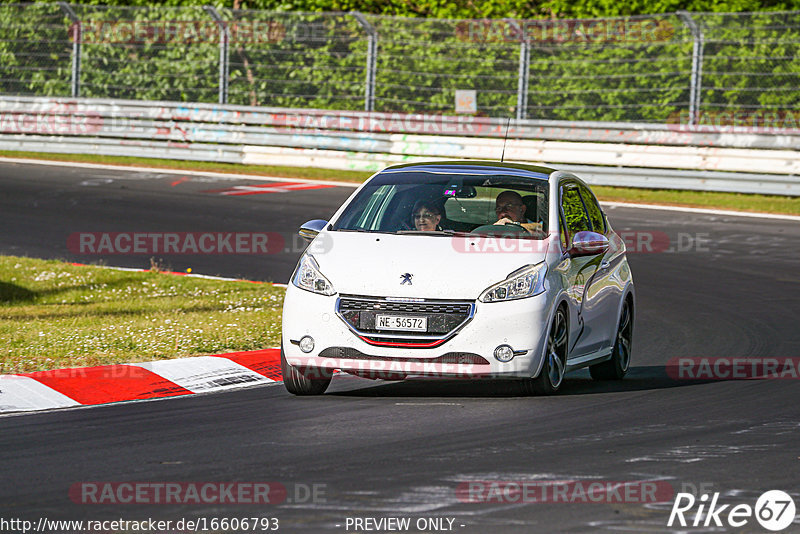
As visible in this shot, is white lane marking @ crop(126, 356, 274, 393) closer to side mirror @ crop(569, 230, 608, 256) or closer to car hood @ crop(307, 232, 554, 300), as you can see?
car hood @ crop(307, 232, 554, 300)

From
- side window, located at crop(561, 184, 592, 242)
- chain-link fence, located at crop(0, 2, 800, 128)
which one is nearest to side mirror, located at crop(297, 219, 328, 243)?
side window, located at crop(561, 184, 592, 242)

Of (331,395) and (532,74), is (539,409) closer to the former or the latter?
(331,395)

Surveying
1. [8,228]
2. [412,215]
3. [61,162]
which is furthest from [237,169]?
[412,215]

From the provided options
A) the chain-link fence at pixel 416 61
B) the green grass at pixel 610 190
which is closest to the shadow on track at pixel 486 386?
the green grass at pixel 610 190

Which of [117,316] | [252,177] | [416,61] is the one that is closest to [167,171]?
[252,177]

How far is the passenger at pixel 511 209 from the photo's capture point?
9.87 m

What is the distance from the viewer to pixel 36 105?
28.6 m

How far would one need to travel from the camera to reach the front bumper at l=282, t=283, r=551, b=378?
8625 millimetres

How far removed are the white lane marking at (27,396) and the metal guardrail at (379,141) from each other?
16318 millimetres

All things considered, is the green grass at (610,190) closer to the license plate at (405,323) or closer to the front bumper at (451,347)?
the front bumper at (451,347)

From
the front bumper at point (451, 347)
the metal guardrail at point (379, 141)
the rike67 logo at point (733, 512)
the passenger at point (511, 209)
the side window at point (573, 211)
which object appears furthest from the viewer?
the metal guardrail at point (379, 141)

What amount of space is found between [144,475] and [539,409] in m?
2.88

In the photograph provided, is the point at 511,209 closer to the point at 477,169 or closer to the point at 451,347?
the point at 477,169

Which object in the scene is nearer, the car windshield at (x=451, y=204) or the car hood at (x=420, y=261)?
the car hood at (x=420, y=261)
